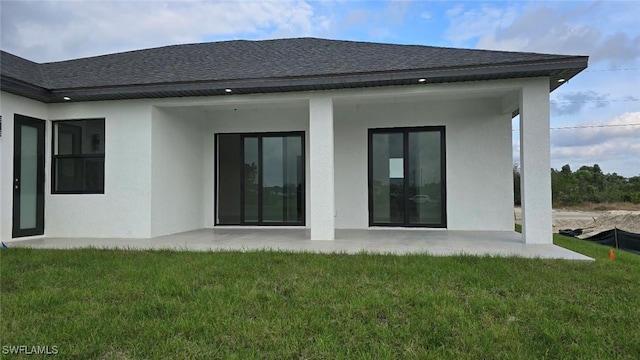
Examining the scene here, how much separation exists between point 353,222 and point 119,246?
5.13 metres

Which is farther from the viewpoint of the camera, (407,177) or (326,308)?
(407,177)

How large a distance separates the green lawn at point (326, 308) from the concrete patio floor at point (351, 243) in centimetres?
87

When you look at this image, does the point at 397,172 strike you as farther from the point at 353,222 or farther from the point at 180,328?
the point at 180,328

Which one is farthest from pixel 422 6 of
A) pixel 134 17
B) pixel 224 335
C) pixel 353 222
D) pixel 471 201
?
pixel 224 335

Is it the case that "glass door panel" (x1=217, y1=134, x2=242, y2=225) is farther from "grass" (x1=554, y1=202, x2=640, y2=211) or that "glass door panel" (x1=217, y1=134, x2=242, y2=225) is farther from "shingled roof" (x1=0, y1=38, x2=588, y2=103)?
"grass" (x1=554, y1=202, x2=640, y2=211)

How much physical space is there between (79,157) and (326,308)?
7.17 m

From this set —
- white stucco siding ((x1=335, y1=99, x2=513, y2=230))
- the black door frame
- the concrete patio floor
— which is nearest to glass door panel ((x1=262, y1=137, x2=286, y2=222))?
the concrete patio floor

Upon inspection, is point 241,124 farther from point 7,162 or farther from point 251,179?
point 7,162

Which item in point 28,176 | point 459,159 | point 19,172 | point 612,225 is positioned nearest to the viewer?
point 19,172

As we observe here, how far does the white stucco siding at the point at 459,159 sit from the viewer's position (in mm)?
8688

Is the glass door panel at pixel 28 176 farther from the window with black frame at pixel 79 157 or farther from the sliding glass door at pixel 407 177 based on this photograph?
the sliding glass door at pixel 407 177

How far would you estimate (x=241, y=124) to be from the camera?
388 inches

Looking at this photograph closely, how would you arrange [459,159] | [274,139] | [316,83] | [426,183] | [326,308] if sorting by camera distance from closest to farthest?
[326,308], [316,83], [459,159], [426,183], [274,139]

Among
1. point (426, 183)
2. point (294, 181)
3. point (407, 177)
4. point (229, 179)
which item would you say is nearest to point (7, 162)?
point (229, 179)
